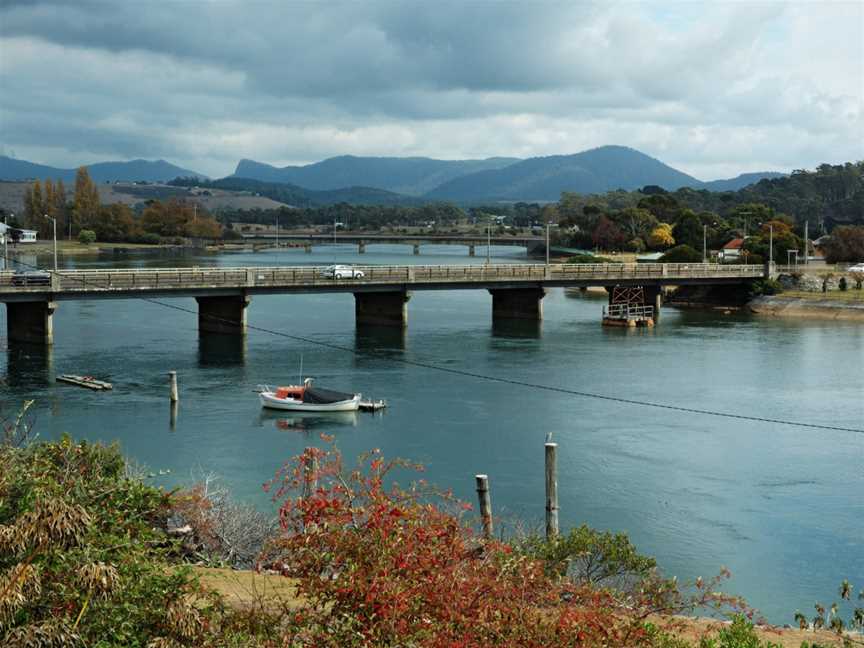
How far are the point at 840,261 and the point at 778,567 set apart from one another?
109 m

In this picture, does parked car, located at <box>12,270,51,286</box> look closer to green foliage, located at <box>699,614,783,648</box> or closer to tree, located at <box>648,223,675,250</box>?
green foliage, located at <box>699,614,783,648</box>

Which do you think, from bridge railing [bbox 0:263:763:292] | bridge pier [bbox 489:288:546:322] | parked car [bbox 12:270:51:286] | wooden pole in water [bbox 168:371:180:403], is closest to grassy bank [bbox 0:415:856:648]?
wooden pole in water [bbox 168:371:180:403]

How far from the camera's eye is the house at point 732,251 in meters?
133

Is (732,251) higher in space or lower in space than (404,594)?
higher

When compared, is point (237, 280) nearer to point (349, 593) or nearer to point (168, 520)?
point (168, 520)

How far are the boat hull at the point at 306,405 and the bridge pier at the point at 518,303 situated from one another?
4099 cm

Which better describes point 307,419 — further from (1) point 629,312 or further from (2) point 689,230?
(2) point 689,230

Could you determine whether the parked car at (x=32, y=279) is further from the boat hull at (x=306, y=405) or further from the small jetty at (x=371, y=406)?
the small jetty at (x=371, y=406)

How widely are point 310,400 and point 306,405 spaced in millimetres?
866

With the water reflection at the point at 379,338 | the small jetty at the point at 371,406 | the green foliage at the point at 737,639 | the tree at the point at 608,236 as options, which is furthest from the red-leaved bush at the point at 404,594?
the tree at the point at 608,236

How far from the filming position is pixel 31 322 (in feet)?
225

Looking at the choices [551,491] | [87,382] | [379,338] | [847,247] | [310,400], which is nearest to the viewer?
[551,491]

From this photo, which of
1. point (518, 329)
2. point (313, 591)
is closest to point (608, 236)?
point (518, 329)

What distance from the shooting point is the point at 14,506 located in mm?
16016
